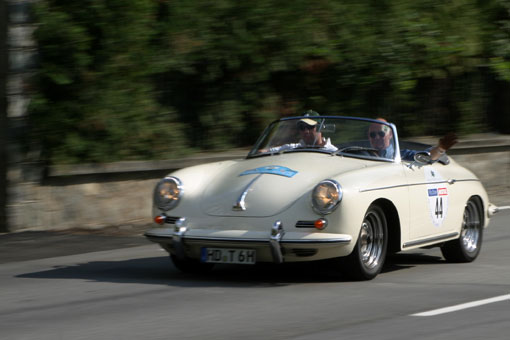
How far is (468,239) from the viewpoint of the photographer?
930 centimetres

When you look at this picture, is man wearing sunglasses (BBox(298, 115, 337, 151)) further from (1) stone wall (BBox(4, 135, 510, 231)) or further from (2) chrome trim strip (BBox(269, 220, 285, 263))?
(1) stone wall (BBox(4, 135, 510, 231))

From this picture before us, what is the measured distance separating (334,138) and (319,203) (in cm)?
146

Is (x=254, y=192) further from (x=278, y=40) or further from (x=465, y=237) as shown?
(x=278, y=40)

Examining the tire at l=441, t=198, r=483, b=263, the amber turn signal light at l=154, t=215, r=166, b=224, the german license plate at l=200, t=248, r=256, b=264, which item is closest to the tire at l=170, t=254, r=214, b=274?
the amber turn signal light at l=154, t=215, r=166, b=224

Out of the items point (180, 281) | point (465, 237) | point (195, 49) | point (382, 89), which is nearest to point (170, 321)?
point (180, 281)

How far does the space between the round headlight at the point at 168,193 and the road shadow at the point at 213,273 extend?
63 cm

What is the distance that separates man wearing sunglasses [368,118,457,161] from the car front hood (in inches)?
16.3

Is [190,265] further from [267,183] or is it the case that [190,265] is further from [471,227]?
[471,227]

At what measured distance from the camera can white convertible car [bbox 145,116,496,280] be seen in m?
7.43

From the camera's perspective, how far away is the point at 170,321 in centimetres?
611

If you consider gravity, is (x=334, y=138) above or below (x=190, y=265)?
above

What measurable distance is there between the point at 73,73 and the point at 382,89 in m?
6.20

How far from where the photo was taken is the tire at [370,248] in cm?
762

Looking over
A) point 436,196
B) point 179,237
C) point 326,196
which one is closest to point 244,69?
point 436,196
